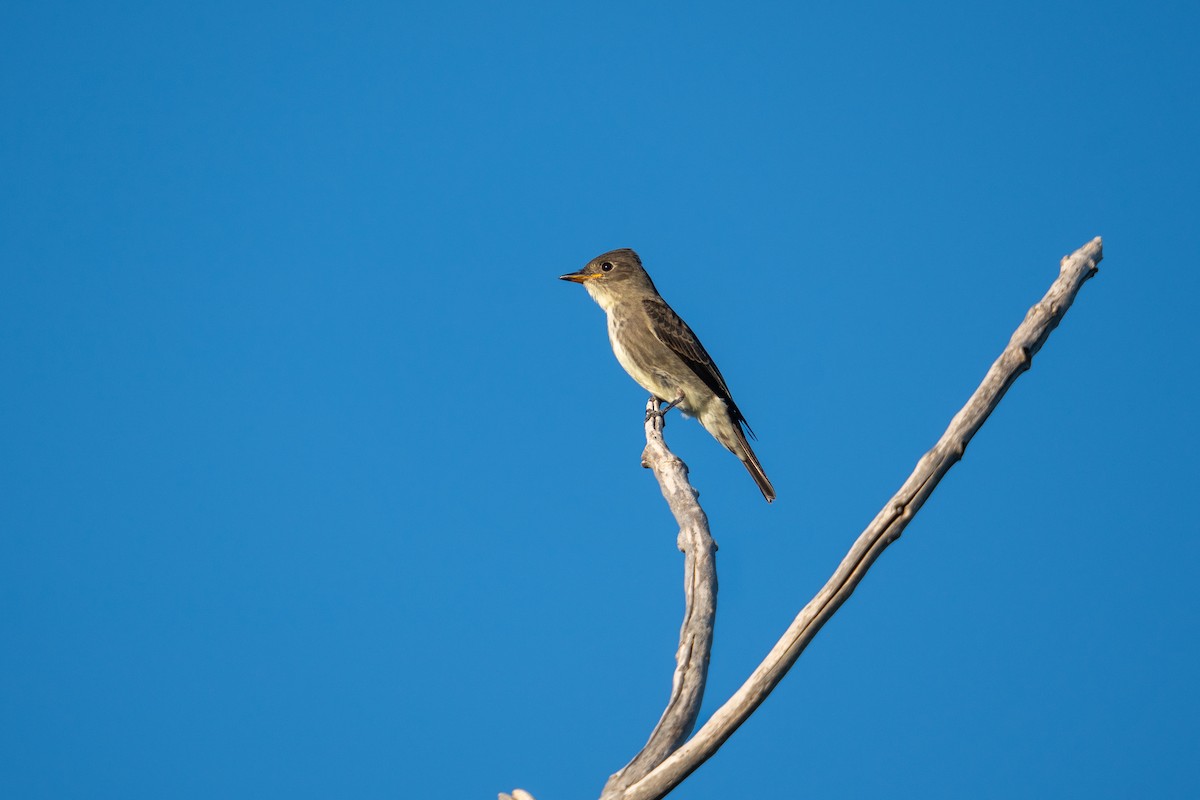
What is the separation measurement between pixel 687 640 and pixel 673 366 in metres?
5.24

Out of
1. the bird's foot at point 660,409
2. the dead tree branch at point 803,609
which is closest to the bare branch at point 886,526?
the dead tree branch at point 803,609

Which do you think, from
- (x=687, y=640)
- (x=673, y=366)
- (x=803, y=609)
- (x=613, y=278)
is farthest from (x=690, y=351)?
(x=803, y=609)

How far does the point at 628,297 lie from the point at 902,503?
20.3 feet

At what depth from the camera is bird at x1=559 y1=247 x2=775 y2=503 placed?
11.0 m

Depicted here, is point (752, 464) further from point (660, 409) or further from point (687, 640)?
point (687, 640)

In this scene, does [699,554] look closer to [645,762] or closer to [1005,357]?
[645,762]

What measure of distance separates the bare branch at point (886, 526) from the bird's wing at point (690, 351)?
522 centimetres

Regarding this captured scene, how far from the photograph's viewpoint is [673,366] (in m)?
11.0

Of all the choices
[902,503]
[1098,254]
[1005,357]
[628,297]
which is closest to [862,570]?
[902,503]

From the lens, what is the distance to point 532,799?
18.0 ft

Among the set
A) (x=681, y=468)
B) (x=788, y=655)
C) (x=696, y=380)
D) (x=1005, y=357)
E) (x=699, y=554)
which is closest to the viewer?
(x=788, y=655)

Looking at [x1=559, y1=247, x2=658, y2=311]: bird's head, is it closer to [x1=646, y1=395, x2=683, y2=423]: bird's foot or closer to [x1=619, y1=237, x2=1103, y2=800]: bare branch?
[x1=646, y1=395, x2=683, y2=423]: bird's foot

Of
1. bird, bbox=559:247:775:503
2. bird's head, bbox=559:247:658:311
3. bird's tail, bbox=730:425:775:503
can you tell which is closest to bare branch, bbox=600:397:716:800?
bird's tail, bbox=730:425:775:503

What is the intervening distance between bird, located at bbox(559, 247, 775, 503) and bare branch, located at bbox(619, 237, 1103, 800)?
4.97 meters
